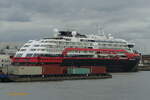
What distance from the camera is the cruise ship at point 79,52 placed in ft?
291

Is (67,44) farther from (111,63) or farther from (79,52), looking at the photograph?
(111,63)

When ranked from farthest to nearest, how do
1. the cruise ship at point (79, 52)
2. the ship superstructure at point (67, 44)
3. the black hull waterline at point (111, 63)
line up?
1. the black hull waterline at point (111, 63)
2. the ship superstructure at point (67, 44)
3. the cruise ship at point (79, 52)

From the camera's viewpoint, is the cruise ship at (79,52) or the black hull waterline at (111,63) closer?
the cruise ship at (79,52)

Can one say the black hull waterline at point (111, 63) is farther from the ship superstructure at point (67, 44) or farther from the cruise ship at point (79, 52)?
the ship superstructure at point (67, 44)

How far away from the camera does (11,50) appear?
16400 cm

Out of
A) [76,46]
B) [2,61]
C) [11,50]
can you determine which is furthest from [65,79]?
[11,50]

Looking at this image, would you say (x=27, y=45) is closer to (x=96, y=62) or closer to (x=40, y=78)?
(x=96, y=62)

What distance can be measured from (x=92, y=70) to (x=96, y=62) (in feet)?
62.7

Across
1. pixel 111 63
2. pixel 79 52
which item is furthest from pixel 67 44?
pixel 111 63

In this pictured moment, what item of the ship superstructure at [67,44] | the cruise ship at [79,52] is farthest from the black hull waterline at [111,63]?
the ship superstructure at [67,44]

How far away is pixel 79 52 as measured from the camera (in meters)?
93.6

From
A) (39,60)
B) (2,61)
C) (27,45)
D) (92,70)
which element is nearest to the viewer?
(92,70)

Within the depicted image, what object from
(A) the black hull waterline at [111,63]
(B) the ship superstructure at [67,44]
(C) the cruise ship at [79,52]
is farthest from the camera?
(A) the black hull waterline at [111,63]

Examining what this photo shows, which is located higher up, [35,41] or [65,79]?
→ [35,41]
